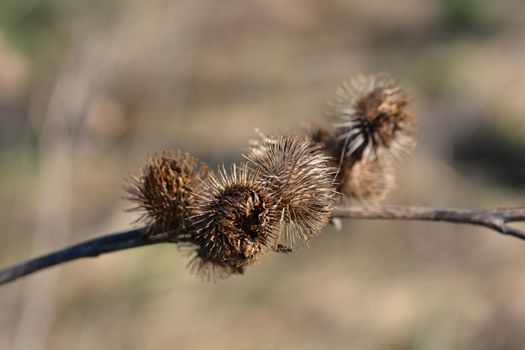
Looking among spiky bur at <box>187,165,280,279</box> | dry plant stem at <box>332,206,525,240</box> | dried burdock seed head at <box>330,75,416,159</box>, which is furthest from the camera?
dried burdock seed head at <box>330,75,416,159</box>

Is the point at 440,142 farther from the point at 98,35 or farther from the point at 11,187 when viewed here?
the point at 11,187

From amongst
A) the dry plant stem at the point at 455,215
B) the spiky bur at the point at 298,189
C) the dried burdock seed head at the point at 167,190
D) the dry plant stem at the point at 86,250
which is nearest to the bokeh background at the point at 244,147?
the dry plant stem at the point at 86,250

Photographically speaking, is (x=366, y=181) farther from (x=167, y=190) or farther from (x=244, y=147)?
(x=244, y=147)

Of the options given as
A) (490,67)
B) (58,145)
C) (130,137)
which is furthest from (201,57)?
(490,67)

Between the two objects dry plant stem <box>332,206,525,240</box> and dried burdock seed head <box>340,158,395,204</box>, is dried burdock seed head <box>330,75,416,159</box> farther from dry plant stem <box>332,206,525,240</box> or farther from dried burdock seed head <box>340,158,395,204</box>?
dry plant stem <box>332,206,525,240</box>

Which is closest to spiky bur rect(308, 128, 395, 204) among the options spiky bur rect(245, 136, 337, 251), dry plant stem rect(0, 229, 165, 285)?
spiky bur rect(245, 136, 337, 251)

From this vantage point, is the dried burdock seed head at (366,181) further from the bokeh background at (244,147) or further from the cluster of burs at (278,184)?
the bokeh background at (244,147)

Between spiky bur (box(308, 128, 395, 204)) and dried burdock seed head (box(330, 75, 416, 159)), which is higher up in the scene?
dried burdock seed head (box(330, 75, 416, 159))
